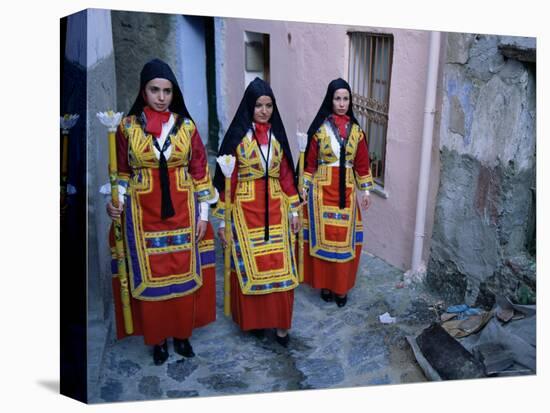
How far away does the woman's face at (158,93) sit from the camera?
4.32 metres

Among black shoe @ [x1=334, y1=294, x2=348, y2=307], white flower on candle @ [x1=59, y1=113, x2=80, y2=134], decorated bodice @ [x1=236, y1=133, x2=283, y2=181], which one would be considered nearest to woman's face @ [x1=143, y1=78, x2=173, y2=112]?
white flower on candle @ [x1=59, y1=113, x2=80, y2=134]

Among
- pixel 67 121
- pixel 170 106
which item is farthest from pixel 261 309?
pixel 67 121

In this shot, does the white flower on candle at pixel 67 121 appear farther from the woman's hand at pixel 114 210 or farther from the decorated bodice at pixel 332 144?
the decorated bodice at pixel 332 144

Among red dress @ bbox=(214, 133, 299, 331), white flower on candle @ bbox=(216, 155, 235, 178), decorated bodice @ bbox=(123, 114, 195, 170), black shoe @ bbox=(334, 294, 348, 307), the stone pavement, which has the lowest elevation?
the stone pavement

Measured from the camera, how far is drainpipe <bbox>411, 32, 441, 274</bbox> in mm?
4973

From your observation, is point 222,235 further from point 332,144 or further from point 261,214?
point 332,144

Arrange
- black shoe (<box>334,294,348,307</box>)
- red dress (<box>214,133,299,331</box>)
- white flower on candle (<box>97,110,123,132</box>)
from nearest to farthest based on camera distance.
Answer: white flower on candle (<box>97,110,123,132</box>) < red dress (<box>214,133,299,331</box>) < black shoe (<box>334,294,348,307</box>)

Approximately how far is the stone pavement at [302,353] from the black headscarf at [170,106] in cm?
71

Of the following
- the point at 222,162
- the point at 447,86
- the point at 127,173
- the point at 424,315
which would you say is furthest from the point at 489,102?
the point at 127,173

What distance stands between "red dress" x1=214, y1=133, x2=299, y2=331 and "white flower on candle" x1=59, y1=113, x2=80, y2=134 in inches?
36.3

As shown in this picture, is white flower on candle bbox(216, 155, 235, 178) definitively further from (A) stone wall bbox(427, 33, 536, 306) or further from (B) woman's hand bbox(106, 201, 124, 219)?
(A) stone wall bbox(427, 33, 536, 306)

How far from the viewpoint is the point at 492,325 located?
520 cm

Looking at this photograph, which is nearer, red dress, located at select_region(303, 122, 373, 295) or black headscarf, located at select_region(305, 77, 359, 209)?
black headscarf, located at select_region(305, 77, 359, 209)

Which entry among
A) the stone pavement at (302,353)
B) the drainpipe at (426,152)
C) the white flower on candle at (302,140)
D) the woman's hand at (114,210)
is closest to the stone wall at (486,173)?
the drainpipe at (426,152)
